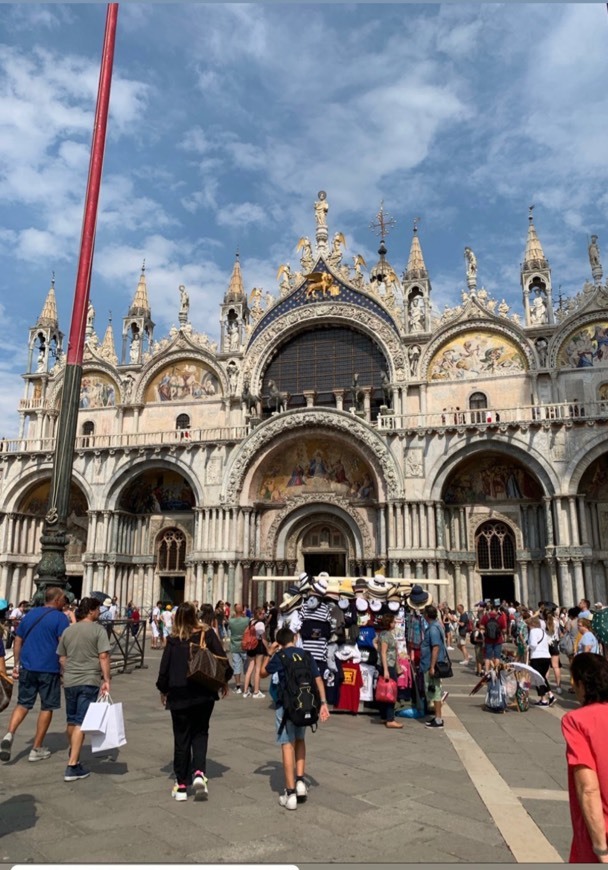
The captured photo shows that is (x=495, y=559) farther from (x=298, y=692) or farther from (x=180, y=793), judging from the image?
(x=180, y=793)

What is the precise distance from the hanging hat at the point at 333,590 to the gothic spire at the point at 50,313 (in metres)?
28.3

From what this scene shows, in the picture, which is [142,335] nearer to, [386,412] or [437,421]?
[386,412]

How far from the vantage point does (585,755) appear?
3.07 metres

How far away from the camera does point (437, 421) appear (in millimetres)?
26812

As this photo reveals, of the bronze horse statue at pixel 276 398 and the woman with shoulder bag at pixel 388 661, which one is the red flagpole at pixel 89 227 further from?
the bronze horse statue at pixel 276 398

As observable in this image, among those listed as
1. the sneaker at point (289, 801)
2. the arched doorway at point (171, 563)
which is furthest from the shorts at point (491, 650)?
the arched doorway at point (171, 563)

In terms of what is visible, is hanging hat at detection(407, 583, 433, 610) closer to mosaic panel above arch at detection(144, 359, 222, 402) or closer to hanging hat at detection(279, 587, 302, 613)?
hanging hat at detection(279, 587, 302, 613)

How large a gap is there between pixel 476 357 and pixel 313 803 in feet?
79.9

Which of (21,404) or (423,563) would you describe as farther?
(21,404)

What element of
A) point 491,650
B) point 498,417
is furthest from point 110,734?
point 498,417

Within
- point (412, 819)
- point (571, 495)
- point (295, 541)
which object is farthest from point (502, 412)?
point (412, 819)

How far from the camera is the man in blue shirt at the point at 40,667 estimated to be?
743cm

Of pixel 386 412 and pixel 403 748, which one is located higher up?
pixel 386 412

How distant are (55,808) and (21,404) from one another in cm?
3118
